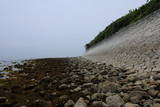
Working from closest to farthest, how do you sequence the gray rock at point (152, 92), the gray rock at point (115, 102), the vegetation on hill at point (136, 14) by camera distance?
the gray rock at point (115, 102) → the gray rock at point (152, 92) → the vegetation on hill at point (136, 14)

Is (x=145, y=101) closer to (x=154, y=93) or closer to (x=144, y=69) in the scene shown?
(x=154, y=93)

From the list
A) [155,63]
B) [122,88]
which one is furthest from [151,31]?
[122,88]

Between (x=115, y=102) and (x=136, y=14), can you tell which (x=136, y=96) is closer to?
(x=115, y=102)

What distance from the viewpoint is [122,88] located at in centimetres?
256

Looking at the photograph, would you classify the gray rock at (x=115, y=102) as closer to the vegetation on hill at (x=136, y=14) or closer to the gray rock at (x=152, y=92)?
the gray rock at (x=152, y=92)

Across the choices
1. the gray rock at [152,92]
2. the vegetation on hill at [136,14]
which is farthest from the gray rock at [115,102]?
the vegetation on hill at [136,14]

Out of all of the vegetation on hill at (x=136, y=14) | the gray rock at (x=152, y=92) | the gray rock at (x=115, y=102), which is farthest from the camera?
the vegetation on hill at (x=136, y=14)

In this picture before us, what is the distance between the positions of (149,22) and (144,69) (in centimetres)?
257

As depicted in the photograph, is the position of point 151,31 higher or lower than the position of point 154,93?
higher

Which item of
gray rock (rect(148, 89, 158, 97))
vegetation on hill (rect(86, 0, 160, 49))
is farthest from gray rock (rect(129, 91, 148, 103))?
vegetation on hill (rect(86, 0, 160, 49))

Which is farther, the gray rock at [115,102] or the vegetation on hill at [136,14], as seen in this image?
the vegetation on hill at [136,14]

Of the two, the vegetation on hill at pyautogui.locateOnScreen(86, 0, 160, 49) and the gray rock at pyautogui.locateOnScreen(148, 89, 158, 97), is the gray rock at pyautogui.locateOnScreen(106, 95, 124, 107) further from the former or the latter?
the vegetation on hill at pyautogui.locateOnScreen(86, 0, 160, 49)

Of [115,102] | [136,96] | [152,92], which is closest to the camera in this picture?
[115,102]

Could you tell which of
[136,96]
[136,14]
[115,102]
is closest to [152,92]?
[136,96]
